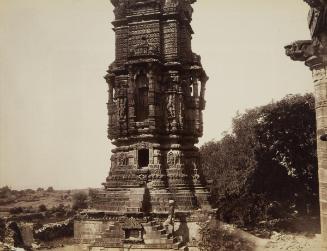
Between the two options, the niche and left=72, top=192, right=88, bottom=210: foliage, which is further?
left=72, top=192, right=88, bottom=210: foliage

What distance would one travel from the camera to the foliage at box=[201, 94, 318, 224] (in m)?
27.8

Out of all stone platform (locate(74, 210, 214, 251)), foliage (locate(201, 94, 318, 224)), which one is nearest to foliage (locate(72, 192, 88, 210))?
foliage (locate(201, 94, 318, 224))

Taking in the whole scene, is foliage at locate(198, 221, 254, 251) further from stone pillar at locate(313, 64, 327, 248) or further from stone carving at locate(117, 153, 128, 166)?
stone pillar at locate(313, 64, 327, 248)

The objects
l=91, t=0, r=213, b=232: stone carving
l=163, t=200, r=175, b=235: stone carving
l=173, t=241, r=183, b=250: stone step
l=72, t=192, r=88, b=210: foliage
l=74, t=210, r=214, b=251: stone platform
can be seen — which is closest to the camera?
l=173, t=241, r=183, b=250: stone step

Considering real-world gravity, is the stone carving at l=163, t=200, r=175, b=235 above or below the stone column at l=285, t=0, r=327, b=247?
below

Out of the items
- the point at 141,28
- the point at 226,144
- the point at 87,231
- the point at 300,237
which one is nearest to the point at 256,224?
the point at 300,237

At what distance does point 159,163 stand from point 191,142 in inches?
94.4

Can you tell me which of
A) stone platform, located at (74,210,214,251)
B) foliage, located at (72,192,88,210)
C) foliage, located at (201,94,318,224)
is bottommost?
foliage, located at (72,192,88,210)

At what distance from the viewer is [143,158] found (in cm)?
1978

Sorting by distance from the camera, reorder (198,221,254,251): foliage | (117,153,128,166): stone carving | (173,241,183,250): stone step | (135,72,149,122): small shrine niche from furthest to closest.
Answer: (135,72,149,122): small shrine niche → (117,153,128,166): stone carving → (198,221,254,251): foliage → (173,241,183,250): stone step

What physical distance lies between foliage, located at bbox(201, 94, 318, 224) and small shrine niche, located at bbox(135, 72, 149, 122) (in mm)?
10913

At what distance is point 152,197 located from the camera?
1797cm

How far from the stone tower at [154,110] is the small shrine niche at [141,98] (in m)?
0.05

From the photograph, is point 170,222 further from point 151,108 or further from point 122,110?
point 122,110
